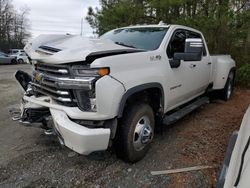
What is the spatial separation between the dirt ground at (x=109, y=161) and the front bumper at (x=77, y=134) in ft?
1.72

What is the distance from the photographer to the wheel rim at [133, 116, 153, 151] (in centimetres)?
379

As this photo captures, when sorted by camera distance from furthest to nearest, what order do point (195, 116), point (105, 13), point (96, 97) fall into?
point (105, 13) → point (195, 116) → point (96, 97)

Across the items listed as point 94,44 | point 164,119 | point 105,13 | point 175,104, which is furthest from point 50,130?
point 105,13

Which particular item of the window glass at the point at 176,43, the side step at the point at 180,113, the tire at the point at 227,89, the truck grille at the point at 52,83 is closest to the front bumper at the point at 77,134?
the truck grille at the point at 52,83

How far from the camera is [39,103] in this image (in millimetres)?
3643

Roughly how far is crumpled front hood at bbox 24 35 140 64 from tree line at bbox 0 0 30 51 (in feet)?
150

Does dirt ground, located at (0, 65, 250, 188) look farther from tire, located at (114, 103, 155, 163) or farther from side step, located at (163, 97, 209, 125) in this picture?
side step, located at (163, 97, 209, 125)

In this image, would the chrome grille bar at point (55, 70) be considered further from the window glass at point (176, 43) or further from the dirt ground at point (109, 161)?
the window glass at point (176, 43)

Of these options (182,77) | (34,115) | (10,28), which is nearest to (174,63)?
(182,77)

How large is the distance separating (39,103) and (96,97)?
886 millimetres

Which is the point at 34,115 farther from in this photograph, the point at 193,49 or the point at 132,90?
the point at 193,49

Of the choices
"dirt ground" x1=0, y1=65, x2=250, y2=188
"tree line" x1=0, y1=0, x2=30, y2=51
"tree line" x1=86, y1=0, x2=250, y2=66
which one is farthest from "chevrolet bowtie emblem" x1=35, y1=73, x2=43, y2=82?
"tree line" x1=0, y1=0, x2=30, y2=51

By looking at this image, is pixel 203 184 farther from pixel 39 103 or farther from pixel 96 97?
pixel 39 103

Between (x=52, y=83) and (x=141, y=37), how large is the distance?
194 centimetres
